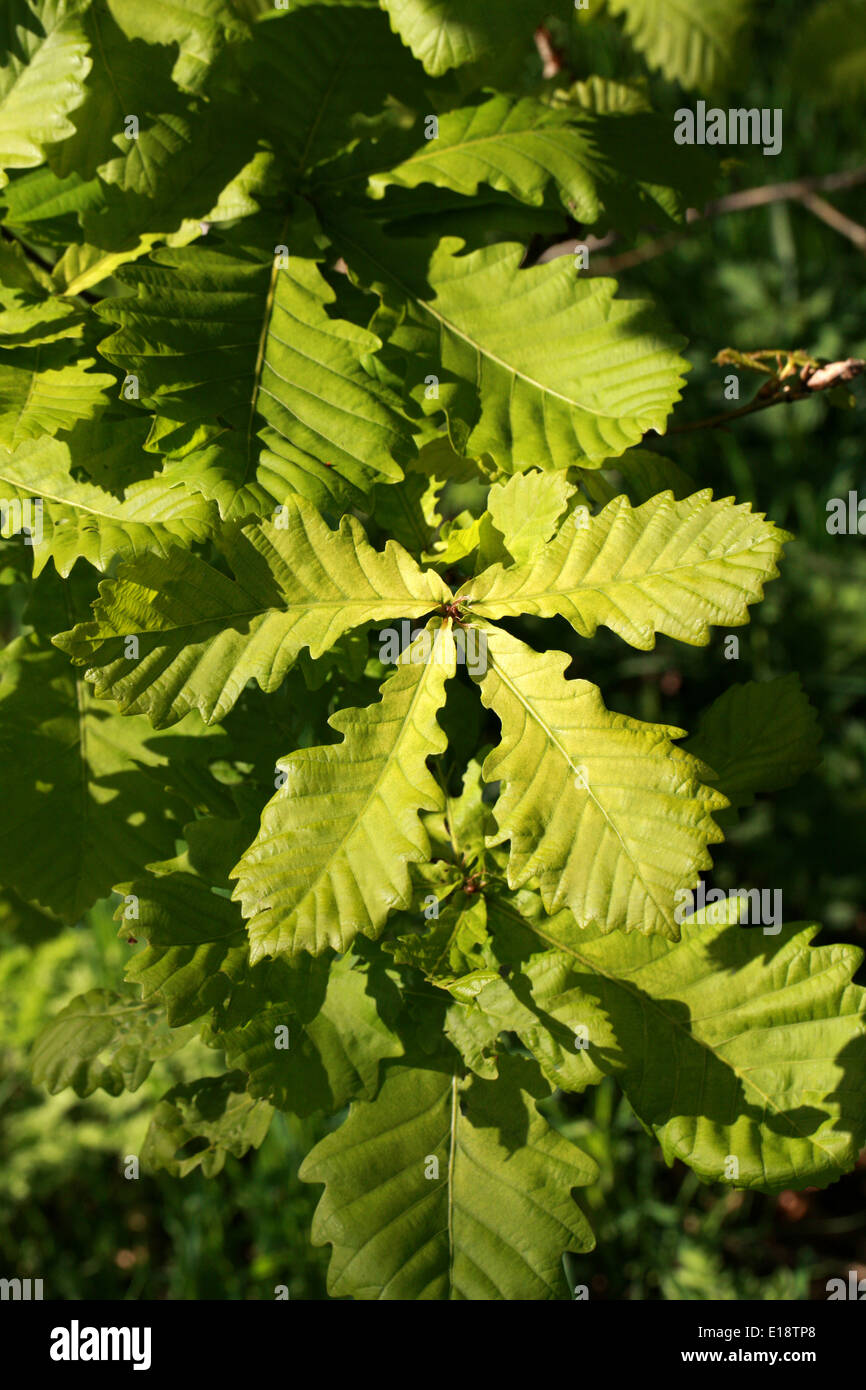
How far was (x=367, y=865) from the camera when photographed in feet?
2.83

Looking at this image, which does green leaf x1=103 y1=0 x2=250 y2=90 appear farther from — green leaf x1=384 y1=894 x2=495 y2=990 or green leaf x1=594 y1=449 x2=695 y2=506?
green leaf x1=384 y1=894 x2=495 y2=990

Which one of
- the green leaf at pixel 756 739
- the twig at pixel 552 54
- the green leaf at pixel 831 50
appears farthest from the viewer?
the twig at pixel 552 54

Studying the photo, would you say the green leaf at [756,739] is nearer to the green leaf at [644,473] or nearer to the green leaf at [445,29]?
the green leaf at [644,473]

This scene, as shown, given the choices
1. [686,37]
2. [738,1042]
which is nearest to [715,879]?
[738,1042]

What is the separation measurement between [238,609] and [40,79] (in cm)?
56

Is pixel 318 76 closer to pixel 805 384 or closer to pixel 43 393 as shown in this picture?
pixel 43 393

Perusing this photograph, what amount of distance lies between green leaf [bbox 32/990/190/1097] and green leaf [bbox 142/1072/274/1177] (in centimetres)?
7

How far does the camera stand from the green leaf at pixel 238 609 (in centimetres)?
87

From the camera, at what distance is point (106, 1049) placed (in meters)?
1.27

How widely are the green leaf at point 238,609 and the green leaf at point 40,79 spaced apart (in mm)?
442

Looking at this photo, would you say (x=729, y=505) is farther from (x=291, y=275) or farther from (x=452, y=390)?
(x=291, y=275)

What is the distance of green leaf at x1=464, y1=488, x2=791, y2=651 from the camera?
872 mm

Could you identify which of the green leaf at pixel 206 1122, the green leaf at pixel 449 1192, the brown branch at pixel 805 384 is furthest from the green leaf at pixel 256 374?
the green leaf at pixel 206 1122

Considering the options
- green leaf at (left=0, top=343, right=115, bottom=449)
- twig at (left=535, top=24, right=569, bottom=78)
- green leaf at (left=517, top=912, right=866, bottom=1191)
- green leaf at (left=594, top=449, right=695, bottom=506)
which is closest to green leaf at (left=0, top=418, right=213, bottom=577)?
green leaf at (left=0, top=343, right=115, bottom=449)
